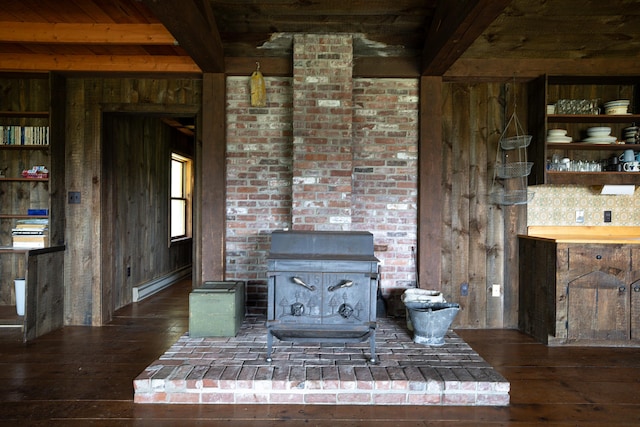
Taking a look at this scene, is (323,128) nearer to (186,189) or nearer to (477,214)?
(477,214)

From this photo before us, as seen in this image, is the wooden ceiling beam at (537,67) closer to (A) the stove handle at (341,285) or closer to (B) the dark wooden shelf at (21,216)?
(A) the stove handle at (341,285)

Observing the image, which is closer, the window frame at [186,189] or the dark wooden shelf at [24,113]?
the dark wooden shelf at [24,113]

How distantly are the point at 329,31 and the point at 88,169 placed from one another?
104 inches

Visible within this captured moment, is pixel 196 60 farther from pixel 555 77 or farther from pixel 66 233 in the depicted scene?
pixel 555 77

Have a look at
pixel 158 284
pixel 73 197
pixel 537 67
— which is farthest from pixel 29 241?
pixel 537 67

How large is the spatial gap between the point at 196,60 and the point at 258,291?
2.06 metres

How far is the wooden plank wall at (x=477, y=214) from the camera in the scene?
3.73 metres

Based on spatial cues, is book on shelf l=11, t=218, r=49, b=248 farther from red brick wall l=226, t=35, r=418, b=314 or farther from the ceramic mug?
the ceramic mug

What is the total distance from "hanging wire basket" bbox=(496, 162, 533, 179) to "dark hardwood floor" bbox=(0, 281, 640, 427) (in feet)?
4.85

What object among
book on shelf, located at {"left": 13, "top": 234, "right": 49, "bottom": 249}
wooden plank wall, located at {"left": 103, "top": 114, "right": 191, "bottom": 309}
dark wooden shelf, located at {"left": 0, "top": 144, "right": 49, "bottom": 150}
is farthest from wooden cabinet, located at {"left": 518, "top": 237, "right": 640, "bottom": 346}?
dark wooden shelf, located at {"left": 0, "top": 144, "right": 49, "bottom": 150}

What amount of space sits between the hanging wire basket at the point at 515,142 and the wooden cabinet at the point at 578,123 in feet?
0.45

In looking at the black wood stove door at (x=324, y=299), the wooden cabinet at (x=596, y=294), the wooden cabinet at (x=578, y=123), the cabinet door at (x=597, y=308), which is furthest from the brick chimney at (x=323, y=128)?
the cabinet door at (x=597, y=308)

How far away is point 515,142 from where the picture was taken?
3562mm

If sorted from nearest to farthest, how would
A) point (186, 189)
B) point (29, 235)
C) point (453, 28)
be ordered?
point (453, 28), point (29, 235), point (186, 189)
